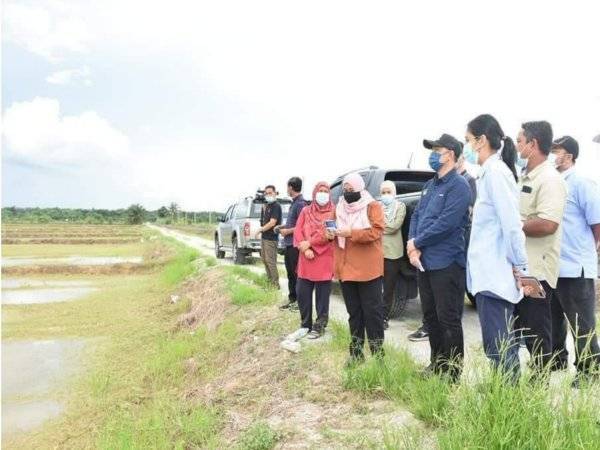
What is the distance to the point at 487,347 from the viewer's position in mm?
3201

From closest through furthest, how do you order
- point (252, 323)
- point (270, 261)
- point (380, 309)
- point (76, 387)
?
point (380, 309) → point (76, 387) → point (252, 323) → point (270, 261)

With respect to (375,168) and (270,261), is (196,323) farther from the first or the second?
(375,168)

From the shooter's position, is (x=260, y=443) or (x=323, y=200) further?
(x=323, y=200)

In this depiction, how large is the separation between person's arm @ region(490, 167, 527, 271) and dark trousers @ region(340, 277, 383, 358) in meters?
1.53

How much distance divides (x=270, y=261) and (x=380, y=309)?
4.38 meters

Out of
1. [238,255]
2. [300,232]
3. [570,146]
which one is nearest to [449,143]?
[570,146]

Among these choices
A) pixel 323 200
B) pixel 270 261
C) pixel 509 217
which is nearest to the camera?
pixel 509 217

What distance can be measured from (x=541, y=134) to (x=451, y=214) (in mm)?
865

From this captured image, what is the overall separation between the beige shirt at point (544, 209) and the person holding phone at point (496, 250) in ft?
1.49

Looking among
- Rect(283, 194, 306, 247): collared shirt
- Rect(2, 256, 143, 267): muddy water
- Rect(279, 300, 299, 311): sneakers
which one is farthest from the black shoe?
Rect(2, 256, 143, 267): muddy water

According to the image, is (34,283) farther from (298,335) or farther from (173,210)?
(173,210)

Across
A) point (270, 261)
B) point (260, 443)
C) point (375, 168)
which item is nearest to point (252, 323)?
point (270, 261)

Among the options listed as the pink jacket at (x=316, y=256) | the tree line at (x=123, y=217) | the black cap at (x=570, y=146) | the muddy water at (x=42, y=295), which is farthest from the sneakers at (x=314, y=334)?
the tree line at (x=123, y=217)

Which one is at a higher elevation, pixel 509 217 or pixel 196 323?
pixel 509 217
